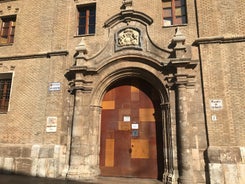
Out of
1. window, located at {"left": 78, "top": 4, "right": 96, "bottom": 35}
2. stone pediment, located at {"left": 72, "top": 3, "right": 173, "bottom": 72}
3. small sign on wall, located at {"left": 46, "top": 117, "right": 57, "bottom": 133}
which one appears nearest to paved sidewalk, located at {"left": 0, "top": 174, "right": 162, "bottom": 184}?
small sign on wall, located at {"left": 46, "top": 117, "right": 57, "bottom": 133}

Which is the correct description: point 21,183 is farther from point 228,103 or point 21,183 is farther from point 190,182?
point 228,103

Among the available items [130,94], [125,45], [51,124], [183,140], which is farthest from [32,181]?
[125,45]

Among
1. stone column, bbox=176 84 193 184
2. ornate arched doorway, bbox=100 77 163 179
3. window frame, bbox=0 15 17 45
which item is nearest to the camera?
stone column, bbox=176 84 193 184

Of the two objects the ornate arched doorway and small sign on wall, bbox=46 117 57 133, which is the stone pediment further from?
small sign on wall, bbox=46 117 57 133

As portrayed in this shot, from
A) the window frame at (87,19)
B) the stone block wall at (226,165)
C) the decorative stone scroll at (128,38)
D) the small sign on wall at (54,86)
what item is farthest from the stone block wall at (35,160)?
the stone block wall at (226,165)

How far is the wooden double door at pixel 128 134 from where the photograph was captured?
7.77m

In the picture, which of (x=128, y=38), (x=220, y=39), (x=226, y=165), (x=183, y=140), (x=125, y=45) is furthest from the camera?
(x=128, y=38)

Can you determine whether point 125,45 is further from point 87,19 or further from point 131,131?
point 131,131

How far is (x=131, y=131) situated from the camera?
808 cm

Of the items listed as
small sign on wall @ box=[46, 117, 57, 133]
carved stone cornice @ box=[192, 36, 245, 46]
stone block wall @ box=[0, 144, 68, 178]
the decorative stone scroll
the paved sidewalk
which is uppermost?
the decorative stone scroll

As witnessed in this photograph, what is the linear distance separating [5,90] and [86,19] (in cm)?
507

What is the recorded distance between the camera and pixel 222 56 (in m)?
7.49

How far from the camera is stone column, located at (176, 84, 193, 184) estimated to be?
21.6 ft

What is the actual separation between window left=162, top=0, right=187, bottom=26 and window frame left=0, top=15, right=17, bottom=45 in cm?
746
